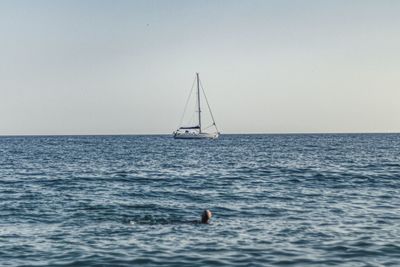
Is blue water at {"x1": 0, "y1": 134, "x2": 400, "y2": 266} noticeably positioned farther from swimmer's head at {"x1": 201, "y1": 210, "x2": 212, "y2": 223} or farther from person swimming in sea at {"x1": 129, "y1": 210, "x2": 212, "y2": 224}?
swimmer's head at {"x1": 201, "y1": 210, "x2": 212, "y2": 223}

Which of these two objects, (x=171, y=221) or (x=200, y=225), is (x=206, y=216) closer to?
(x=200, y=225)

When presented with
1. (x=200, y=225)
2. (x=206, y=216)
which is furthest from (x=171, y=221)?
(x=206, y=216)

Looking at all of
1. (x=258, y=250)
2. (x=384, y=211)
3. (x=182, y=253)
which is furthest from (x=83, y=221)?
(x=384, y=211)

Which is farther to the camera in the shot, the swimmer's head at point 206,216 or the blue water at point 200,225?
the swimmer's head at point 206,216

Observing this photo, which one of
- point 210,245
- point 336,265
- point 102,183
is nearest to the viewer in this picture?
point 336,265

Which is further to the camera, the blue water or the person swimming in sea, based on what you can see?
the person swimming in sea

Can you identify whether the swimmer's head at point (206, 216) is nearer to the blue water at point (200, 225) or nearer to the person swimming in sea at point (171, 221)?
the person swimming in sea at point (171, 221)

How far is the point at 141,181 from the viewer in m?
41.6

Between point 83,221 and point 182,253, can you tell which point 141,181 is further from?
point 182,253

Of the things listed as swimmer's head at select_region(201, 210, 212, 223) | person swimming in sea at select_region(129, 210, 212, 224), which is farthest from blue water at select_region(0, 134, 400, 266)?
swimmer's head at select_region(201, 210, 212, 223)

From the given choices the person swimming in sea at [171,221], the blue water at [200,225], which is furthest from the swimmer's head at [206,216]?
the blue water at [200,225]

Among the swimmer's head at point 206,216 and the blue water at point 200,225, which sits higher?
the swimmer's head at point 206,216

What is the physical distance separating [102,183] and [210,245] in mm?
23555

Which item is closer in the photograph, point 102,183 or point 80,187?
point 80,187
